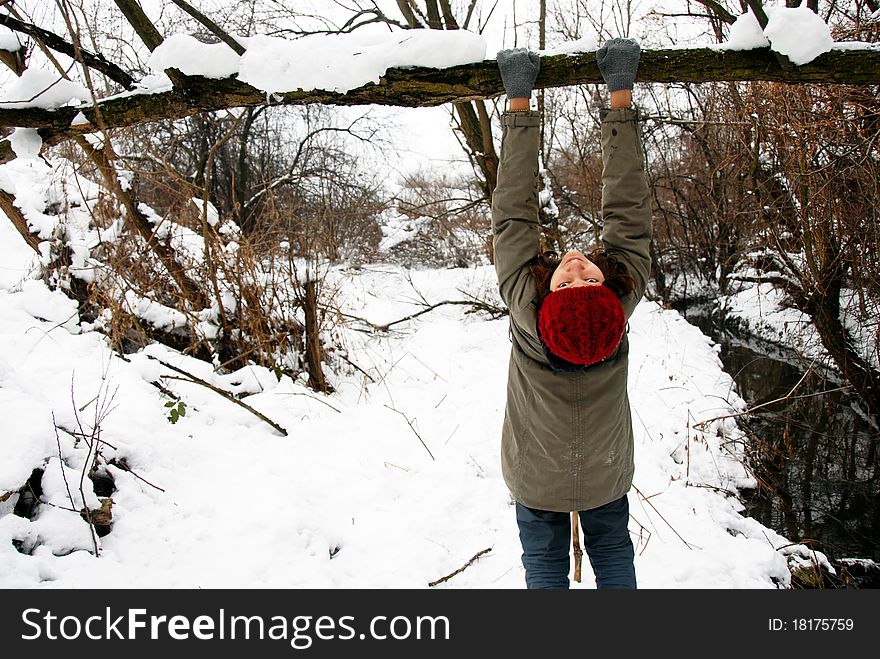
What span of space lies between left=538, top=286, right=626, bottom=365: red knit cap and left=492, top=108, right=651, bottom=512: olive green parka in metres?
0.16

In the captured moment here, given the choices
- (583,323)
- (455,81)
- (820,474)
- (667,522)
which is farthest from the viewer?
(820,474)

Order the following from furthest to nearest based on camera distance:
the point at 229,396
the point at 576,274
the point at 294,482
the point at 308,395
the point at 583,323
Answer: the point at 308,395
the point at 229,396
the point at 294,482
the point at 576,274
the point at 583,323

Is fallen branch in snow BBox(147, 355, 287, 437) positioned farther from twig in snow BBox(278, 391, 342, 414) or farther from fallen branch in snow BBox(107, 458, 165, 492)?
fallen branch in snow BBox(107, 458, 165, 492)

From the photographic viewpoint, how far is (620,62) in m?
1.90

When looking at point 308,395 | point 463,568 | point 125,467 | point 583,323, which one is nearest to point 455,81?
point 583,323

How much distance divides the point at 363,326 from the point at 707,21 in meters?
6.12

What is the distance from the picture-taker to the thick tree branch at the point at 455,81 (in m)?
2.08

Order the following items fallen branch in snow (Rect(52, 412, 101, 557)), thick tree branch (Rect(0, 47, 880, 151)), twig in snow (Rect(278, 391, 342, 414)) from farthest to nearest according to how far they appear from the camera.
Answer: twig in snow (Rect(278, 391, 342, 414))
fallen branch in snow (Rect(52, 412, 101, 557))
thick tree branch (Rect(0, 47, 880, 151))

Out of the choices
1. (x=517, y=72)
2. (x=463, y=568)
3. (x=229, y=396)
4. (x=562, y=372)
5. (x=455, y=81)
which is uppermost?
(x=455, y=81)

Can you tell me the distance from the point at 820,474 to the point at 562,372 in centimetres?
433

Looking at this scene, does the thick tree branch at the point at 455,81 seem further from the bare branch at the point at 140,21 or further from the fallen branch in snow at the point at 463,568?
the fallen branch in snow at the point at 463,568

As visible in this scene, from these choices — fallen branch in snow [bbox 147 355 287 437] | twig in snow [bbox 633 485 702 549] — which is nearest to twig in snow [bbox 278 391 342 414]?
fallen branch in snow [bbox 147 355 287 437]

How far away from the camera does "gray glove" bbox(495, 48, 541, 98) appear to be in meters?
1.92

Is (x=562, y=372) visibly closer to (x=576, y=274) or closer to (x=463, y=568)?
(x=576, y=274)
